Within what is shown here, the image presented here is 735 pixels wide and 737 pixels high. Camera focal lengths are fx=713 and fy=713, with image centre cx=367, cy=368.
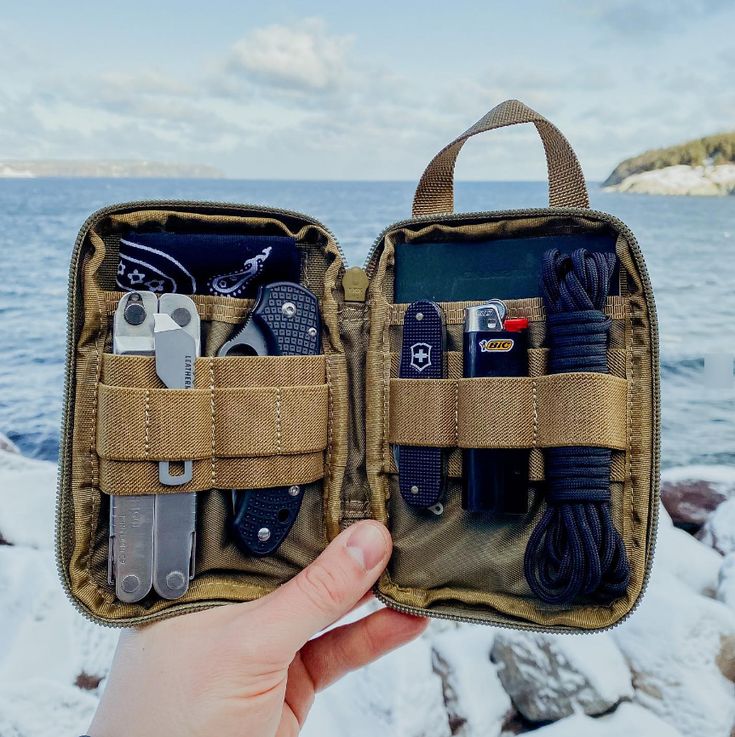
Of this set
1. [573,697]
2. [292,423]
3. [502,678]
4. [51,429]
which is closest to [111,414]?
[292,423]

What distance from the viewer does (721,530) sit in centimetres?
523

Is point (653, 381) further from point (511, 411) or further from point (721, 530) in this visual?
point (721, 530)

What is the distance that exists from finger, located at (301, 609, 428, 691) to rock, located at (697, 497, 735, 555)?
125 inches

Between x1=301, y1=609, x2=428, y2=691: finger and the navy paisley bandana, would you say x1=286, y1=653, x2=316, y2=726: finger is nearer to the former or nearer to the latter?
x1=301, y1=609, x2=428, y2=691: finger

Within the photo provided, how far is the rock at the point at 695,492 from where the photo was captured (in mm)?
5562

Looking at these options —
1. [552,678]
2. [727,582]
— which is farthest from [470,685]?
[727,582]

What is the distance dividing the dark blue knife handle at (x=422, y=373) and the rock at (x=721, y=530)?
3.49 meters

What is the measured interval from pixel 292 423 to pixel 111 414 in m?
0.61

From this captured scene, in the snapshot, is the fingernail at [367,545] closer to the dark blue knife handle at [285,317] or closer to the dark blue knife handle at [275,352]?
the dark blue knife handle at [275,352]

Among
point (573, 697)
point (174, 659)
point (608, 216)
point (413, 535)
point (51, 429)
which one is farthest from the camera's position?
point (51, 429)

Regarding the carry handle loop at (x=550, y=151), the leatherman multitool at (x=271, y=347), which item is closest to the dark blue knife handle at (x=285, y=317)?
the leatherman multitool at (x=271, y=347)

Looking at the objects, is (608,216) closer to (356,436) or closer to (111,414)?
(356,436)

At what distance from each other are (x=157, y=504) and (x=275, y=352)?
670 mm

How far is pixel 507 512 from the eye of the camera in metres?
2.53
